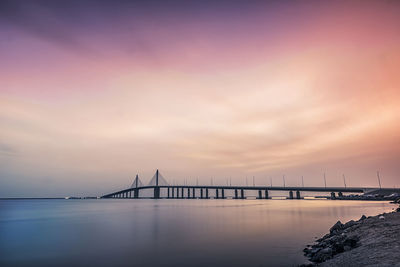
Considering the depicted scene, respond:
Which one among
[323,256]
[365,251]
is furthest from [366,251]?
[323,256]

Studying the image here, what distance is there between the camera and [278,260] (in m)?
18.5

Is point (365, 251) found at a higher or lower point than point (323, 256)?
higher

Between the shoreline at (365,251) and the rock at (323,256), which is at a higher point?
the shoreline at (365,251)

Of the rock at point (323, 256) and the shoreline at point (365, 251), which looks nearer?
the shoreline at point (365, 251)

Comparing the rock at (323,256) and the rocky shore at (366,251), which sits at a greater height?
the rocky shore at (366,251)

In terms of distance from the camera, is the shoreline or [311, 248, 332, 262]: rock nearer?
the shoreline

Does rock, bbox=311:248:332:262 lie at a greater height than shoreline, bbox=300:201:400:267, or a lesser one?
lesser

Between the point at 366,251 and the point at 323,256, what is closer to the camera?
the point at 366,251

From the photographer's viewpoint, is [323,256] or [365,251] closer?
[365,251]

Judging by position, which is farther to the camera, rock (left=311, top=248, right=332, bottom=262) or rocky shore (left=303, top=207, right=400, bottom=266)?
rock (left=311, top=248, right=332, bottom=262)

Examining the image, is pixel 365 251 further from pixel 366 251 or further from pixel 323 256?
pixel 323 256

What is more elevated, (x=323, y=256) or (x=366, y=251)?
(x=366, y=251)

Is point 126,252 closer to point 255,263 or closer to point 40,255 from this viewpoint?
point 40,255

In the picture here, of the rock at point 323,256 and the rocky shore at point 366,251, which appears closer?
the rocky shore at point 366,251
